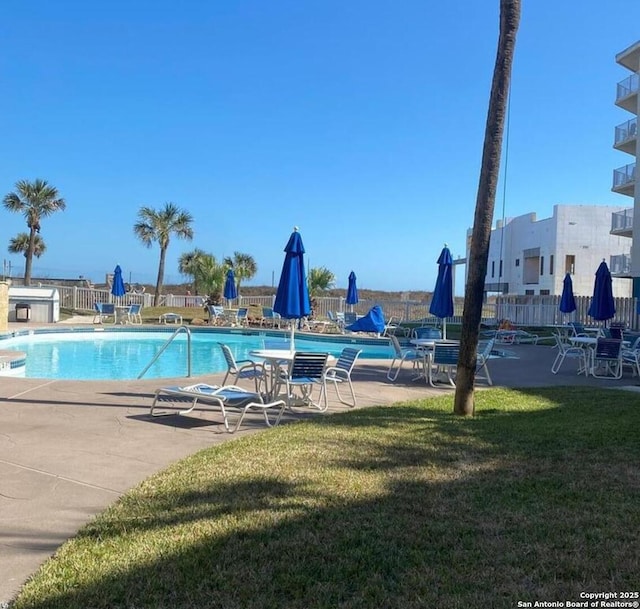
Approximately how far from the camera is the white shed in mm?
23172

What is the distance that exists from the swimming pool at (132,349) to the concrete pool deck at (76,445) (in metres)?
3.96

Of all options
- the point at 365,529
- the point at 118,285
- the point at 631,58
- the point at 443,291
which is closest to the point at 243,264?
the point at 118,285

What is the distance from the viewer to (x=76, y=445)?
540 centimetres

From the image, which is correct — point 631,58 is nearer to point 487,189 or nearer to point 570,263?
point 570,263

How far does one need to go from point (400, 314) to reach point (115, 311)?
14403 millimetres

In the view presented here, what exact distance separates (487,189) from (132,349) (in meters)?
13.7

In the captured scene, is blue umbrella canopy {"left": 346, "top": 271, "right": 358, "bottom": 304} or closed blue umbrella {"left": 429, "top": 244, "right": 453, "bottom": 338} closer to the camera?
closed blue umbrella {"left": 429, "top": 244, "right": 453, "bottom": 338}

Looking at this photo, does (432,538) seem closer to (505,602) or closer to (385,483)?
(505,602)

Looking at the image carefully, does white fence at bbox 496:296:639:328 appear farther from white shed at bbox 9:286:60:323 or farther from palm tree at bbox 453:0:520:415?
palm tree at bbox 453:0:520:415

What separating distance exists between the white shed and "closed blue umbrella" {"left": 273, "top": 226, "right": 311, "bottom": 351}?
17566mm

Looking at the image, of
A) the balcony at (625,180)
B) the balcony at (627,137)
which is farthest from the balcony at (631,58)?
the balcony at (625,180)

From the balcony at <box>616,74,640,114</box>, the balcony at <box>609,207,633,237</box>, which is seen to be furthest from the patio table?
the balcony at <box>616,74,640,114</box>

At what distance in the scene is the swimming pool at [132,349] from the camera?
13.4m

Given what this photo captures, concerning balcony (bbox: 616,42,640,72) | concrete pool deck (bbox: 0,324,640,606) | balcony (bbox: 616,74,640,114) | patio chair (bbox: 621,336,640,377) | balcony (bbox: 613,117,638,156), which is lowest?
concrete pool deck (bbox: 0,324,640,606)
